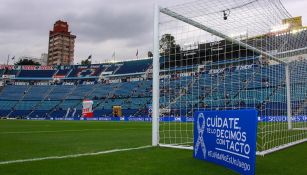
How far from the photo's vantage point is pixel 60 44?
14238cm

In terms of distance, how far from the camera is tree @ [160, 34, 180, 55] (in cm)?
849

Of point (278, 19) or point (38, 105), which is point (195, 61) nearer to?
point (278, 19)


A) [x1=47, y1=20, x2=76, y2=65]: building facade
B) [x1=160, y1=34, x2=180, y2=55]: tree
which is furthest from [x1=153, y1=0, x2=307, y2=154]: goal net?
[x1=47, y1=20, x2=76, y2=65]: building facade

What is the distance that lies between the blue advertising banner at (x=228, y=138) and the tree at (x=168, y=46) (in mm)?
3264

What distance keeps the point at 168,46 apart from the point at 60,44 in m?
142

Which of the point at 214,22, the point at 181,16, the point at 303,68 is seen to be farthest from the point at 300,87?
the point at 181,16

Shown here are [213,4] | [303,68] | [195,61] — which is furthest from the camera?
[303,68]

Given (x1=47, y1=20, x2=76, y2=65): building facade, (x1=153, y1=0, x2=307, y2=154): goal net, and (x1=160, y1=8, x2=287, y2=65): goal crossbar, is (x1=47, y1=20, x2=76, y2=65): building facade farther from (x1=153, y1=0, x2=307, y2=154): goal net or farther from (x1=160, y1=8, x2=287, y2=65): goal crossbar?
(x1=160, y1=8, x2=287, y2=65): goal crossbar

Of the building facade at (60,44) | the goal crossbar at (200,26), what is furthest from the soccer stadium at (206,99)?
the building facade at (60,44)

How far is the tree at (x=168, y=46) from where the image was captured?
334 inches

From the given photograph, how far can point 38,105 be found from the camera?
56250 millimetres

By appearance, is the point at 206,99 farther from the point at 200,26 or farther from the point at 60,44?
the point at 60,44

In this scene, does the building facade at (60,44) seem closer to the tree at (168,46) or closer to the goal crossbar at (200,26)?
the tree at (168,46)

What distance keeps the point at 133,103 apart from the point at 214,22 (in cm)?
4064
